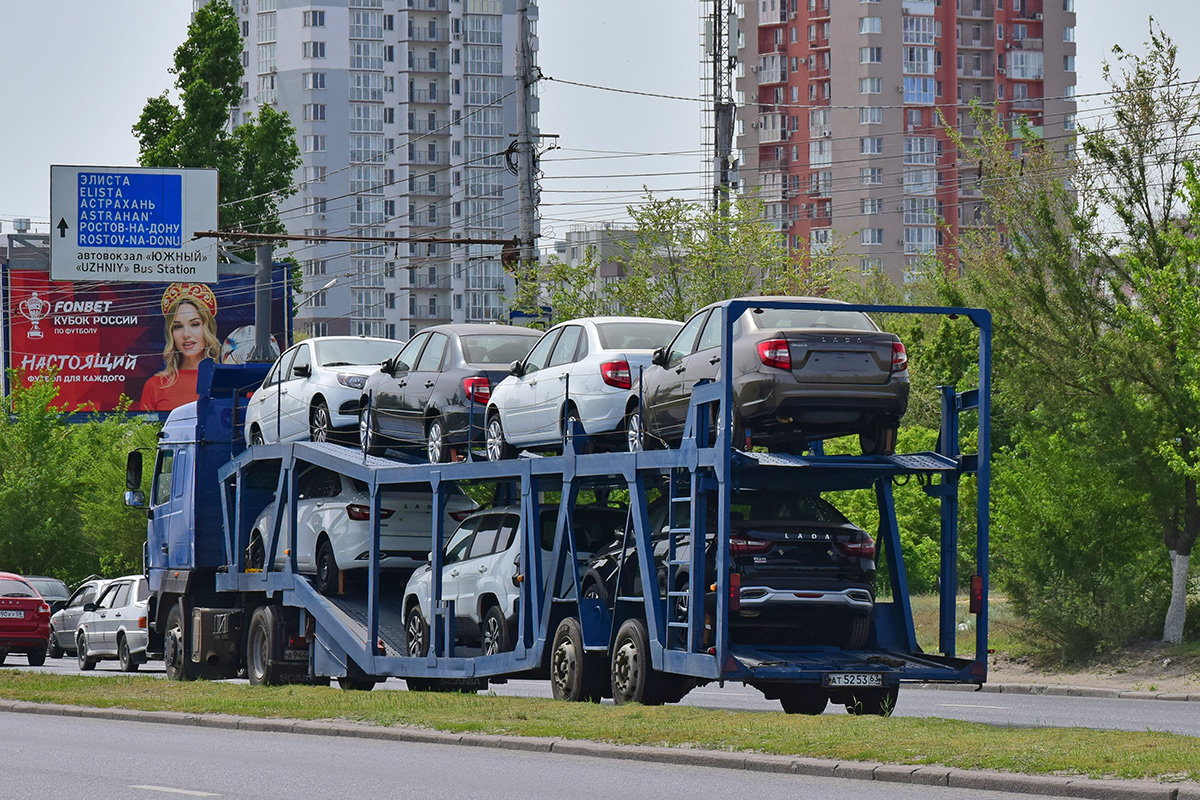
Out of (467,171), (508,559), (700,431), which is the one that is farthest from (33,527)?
(467,171)

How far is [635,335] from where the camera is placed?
55.8 feet

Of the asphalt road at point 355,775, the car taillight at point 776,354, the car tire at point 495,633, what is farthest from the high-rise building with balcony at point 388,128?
the asphalt road at point 355,775

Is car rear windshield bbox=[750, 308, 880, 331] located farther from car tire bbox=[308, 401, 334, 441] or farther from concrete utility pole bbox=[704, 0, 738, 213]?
concrete utility pole bbox=[704, 0, 738, 213]

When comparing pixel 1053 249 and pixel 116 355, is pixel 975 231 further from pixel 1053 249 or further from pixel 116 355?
pixel 116 355

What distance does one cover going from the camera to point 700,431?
14.6 m

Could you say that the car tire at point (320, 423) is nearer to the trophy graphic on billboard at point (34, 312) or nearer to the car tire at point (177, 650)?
the car tire at point (177, 650)

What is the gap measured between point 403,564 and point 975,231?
12.9 m

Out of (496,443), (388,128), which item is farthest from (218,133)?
(388,128)

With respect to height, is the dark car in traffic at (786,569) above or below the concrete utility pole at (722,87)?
below

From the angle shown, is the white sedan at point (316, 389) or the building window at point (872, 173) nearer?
the white sedan at point (316, 389)

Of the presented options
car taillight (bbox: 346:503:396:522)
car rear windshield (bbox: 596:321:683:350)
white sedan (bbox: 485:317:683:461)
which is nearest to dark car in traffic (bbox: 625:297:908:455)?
white sedan (bbox: 485:317:683:461)

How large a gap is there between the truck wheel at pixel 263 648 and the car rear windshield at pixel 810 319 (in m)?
8.58

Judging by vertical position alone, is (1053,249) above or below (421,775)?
above

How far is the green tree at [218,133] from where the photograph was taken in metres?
64.6
